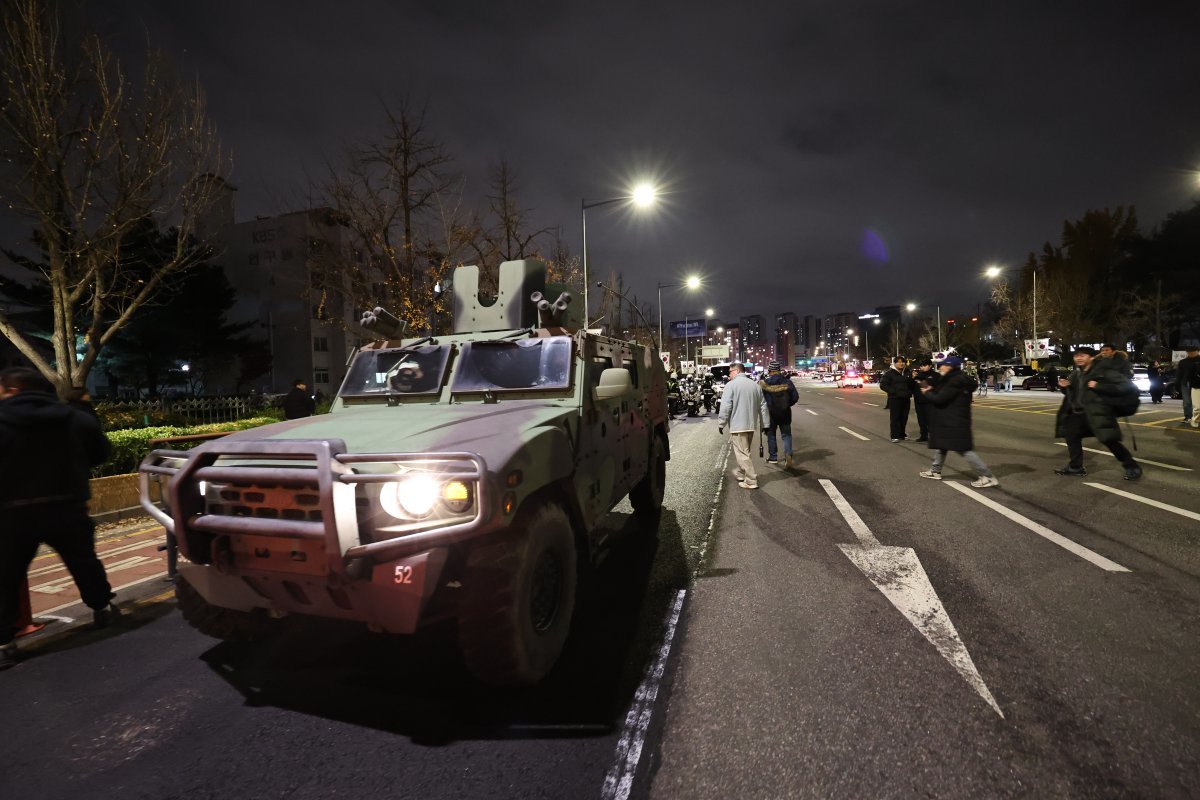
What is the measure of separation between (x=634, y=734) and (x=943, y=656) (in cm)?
198

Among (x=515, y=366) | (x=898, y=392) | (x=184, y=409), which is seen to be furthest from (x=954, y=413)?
(x=184, y=409)

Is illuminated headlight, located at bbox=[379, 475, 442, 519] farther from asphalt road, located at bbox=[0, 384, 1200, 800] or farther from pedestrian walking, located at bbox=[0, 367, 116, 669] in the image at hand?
pedestrian walking, located at bbox=[0, 367, 116, 669]

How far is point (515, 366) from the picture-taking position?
179 inches

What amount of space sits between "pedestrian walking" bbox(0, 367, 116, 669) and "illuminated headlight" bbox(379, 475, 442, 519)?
9.16ft

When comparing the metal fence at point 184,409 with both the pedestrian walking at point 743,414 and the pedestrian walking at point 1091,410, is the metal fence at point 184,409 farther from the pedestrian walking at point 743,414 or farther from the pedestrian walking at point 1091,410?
the pedestrian walking at point 1091,410

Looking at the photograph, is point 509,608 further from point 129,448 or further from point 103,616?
point 129,448

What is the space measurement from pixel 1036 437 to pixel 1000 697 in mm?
12933

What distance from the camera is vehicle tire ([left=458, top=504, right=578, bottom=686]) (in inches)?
111

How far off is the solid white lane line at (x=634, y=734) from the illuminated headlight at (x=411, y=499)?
1.42m

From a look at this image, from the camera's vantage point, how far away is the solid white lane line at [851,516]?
226 inches

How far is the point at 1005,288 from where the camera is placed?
1977 inches

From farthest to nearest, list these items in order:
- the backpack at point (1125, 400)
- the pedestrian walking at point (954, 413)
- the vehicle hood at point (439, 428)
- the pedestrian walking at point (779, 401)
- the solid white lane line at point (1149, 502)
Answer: the pedestrian walking at point (779, 401) → the pedestrian walking at point (954, 413) → the backpack at point (1125, 400) → the solid white lane line at point (1149, 502) → the vehicle hood at point (439, 428)

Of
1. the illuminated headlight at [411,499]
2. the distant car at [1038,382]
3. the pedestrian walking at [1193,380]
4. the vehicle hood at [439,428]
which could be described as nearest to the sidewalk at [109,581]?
the vehicle hood at [439,428]

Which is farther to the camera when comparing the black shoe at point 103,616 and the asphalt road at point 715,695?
the black shoe at point 103,616
